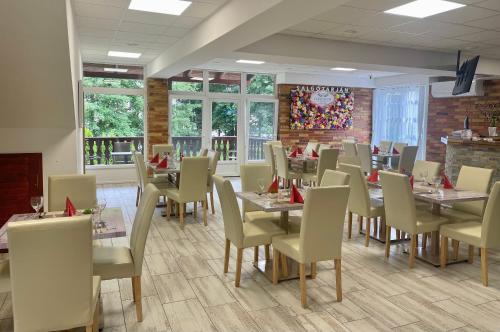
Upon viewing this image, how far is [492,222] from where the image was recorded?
12.2 feet

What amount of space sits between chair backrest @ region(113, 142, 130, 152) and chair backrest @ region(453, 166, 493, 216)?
7088mm

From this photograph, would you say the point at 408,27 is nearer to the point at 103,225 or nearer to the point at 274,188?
the point at 274,188

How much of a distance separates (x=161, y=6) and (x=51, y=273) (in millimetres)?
3424

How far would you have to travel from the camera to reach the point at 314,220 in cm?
322

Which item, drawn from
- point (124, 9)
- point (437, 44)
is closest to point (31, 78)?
point (124, 9)

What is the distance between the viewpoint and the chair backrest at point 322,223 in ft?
10.4

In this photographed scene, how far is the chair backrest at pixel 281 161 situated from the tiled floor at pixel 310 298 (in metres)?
3.19

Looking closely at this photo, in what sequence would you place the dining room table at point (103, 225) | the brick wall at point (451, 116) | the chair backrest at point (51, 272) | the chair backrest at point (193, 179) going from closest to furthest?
1. the chair backrest at point (51, 272)
2. the dining room table at point (103, 225)
3. the chair backrest at point (193, 179)
4. the brick wall at point (451, 116)

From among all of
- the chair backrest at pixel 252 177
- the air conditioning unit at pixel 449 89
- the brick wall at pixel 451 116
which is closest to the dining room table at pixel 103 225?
the chair backrest at pixel 252 177

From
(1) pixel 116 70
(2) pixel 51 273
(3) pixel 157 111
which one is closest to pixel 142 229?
(2) pixel 51 273

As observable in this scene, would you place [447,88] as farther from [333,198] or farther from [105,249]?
[105,249]

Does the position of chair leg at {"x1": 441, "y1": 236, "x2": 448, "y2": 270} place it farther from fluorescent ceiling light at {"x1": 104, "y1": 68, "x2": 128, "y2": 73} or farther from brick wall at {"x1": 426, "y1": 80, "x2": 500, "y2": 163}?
fluorescent ceiling light at {"x1": 104, "y1": 68, "x2": 128, "y2": 73}

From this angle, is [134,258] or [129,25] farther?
[129,25]

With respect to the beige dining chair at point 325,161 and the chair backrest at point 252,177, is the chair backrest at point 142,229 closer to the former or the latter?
the chair backrest at point 252,177
